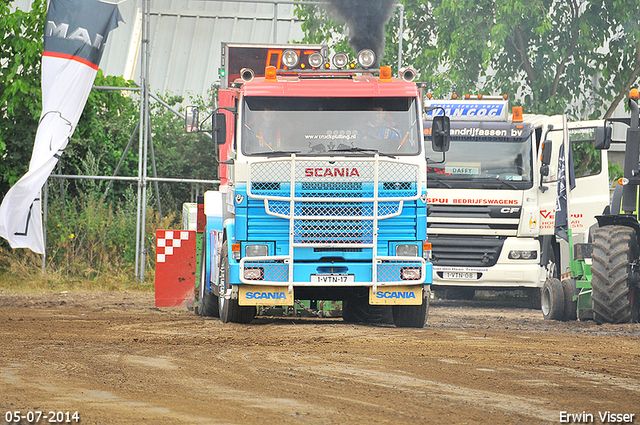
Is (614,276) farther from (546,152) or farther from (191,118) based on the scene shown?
(191,118)

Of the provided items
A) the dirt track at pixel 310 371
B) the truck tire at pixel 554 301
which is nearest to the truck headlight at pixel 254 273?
the dirt track at pixel 310 371

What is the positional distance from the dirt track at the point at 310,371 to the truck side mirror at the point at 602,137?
2363 mm

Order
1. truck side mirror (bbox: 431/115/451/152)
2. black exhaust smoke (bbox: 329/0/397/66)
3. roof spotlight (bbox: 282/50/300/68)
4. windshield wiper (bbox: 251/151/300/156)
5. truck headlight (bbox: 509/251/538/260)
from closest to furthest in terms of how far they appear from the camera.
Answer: windshield wiper (bbox: 251/151/300/156) < truck side mirror (bbox: 431/115/451/152) < roof spotlight (bbox: 282/50/300/68) < truck headlight (bbox: 509/251/538/260) < black exhaust smoke (bbox: 329/0/397/66)

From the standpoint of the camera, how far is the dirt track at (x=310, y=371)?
6.24m

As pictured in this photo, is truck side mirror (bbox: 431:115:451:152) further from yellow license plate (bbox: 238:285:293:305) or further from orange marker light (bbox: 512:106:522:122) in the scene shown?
orange marker light (bbox: 512:106:522:122)

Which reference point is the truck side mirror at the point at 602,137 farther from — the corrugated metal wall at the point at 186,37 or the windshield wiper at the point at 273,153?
the corrugated metal wall at the point at 186,37

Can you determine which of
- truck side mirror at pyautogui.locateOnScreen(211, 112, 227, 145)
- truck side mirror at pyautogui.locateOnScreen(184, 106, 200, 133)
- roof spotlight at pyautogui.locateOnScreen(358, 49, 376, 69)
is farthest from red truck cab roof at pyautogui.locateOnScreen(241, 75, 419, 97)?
truck side mirror at pyautogui.locateOnScreen(184, 106, 200, 133)

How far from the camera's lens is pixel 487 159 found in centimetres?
1598

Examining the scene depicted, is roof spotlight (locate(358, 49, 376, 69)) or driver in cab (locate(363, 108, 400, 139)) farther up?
roof spotlight (locate(358, 49, 376, 69))

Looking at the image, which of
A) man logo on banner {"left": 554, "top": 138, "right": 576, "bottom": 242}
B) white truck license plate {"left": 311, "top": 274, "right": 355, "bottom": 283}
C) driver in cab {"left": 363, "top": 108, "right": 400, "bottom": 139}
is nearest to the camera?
white truck license plate {"left": 311, "top": 274, "right": 355, "bottom": 283}

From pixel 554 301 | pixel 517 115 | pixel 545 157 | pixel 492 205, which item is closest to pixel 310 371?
pixel 554 301

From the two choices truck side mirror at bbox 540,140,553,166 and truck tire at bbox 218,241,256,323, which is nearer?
truck tire at bbox 218,241,256,323

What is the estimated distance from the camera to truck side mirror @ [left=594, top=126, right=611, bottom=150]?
1238 cm

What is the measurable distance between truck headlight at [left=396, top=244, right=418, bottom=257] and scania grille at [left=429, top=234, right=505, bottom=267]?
4757 millimetres
